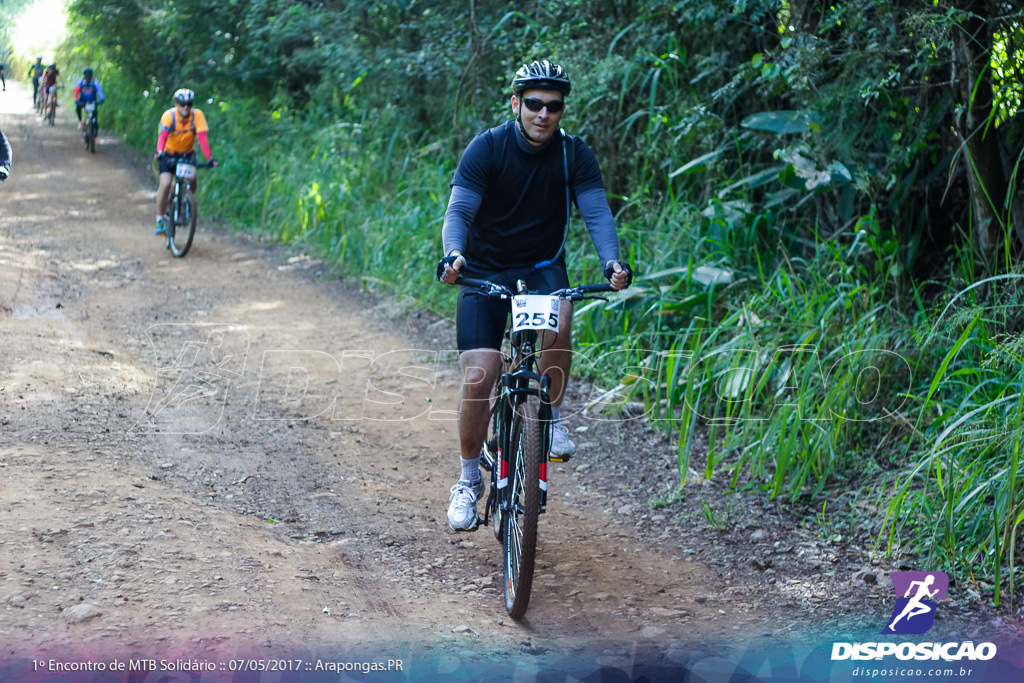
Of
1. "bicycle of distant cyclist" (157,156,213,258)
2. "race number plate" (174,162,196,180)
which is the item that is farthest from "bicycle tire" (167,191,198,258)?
"race number plate" (174,162,196,180)

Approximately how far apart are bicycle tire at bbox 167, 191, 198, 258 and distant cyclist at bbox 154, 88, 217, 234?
0.23 metres

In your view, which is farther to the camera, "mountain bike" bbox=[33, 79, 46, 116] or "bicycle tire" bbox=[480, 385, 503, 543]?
"mountain bike" bbox=[33, 79, 46, 116]

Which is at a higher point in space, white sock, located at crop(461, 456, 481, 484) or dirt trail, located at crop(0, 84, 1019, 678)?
white sock, located at crop(461, 456, 481, 484)

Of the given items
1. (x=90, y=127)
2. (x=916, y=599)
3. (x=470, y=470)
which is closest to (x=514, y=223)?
(x=470, y=470)

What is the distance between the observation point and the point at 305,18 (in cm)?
1302

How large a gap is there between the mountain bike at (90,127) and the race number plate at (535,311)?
18.8 m

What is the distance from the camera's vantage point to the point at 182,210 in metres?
11.4

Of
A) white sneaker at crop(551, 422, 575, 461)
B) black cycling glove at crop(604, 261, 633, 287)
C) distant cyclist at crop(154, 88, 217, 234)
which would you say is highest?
distant cyclist at crop(154, 88, 217, 234)

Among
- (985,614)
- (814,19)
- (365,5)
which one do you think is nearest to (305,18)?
(365,5)

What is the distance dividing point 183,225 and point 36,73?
40.8ft

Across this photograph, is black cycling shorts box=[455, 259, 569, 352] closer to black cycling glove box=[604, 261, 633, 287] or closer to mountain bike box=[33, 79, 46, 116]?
black cycling glove box=[604, 261, 633, 287]

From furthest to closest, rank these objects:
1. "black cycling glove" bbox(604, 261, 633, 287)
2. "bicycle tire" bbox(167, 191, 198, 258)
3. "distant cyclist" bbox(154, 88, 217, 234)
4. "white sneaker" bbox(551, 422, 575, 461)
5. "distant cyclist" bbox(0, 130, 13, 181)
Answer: "distant cyclist" bbox(154, 88, 217, 234), "bicycle tire" bbox(167, 191, 198, 258), "distant cyclist" bbox(0, 130, 13, 181), "white sneaker" bbox(551, 422, 575, 461), "black cycling glove" bbox(604, 261, 633, 287)

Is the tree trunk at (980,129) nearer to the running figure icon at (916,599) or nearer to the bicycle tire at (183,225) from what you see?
the running figure icon at (916,599)

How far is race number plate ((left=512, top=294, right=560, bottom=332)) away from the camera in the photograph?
373 centimetres
